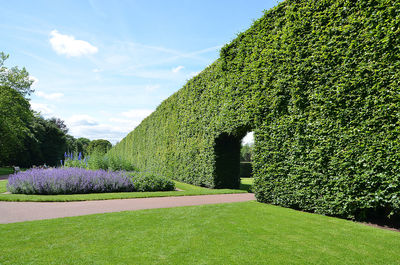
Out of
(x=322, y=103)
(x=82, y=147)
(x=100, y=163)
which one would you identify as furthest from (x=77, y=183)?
(x=82, y=147)

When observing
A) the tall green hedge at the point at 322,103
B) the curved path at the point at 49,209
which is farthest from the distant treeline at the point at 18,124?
the tall green hedge at the point at 322,103

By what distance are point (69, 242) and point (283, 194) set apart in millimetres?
5156

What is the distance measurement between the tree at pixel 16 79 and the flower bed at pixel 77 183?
24.5 metres

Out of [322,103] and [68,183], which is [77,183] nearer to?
[68,183]

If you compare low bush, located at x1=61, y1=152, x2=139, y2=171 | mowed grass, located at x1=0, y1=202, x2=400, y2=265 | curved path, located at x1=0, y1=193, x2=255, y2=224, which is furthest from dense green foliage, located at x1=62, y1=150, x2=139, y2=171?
mowed grass, located at x1=0, y1=202, x2=400, y2=265

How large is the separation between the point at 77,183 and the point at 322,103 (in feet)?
28.9

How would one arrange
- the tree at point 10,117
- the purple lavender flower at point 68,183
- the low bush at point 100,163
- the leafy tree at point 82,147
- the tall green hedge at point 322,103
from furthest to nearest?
the tree at point 10,117, the leafy tree at point 82,147, the low bush at point 100,163, the purple lavender flower at point 68,183, the tall green hedge at point 322,103

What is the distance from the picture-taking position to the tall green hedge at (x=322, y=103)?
443 cm

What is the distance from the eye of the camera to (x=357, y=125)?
4.82m

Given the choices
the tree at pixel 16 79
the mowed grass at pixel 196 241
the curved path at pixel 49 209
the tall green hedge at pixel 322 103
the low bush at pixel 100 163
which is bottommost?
the curved path at pixel 49 209

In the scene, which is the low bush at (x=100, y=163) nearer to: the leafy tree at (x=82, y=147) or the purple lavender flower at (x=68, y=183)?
the leafy tree at (x=82, y=147)

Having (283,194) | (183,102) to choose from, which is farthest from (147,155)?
(283,194)

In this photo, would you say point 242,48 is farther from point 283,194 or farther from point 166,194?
point 166,194

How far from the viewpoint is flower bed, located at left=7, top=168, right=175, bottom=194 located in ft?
28.7
